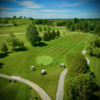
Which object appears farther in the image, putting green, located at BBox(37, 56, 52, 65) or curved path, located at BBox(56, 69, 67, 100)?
putting green, located at BBox(37, 56, 52, 65)

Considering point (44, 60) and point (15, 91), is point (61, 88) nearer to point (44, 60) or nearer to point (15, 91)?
point (15, 91)

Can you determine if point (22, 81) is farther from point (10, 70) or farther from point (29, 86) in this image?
point (10, 70)

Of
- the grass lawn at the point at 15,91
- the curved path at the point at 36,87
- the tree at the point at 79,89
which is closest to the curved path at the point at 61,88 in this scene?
the curved path at the point at 36,87

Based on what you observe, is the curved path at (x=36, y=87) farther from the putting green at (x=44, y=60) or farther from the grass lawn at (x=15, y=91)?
the putting green at (x=44, y=60)

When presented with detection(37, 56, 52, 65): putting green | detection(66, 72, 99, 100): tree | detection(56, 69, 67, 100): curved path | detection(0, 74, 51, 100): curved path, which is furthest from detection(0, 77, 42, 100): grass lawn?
detection(37, 56, 52, 65): putting green

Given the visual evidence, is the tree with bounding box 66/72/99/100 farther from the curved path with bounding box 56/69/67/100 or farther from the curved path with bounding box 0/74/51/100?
the curved path with bounding box 0/74/51/100

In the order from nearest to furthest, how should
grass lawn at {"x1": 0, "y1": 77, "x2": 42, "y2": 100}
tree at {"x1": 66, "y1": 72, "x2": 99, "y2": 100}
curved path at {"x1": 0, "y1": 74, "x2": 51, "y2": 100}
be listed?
tree at {"x1": 66, "y1": 72, "x2": 99, "y2": 100} < grass lawn at {"x1": 0, "y1": 77, "x2": 42, "y2": 100} < curved path at {"x1": 0, "y1": 74, "x2": 51, "y2": 100}

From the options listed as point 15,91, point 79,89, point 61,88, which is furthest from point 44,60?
point 79,89

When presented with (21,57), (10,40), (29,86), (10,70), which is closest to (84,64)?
(29,86)
